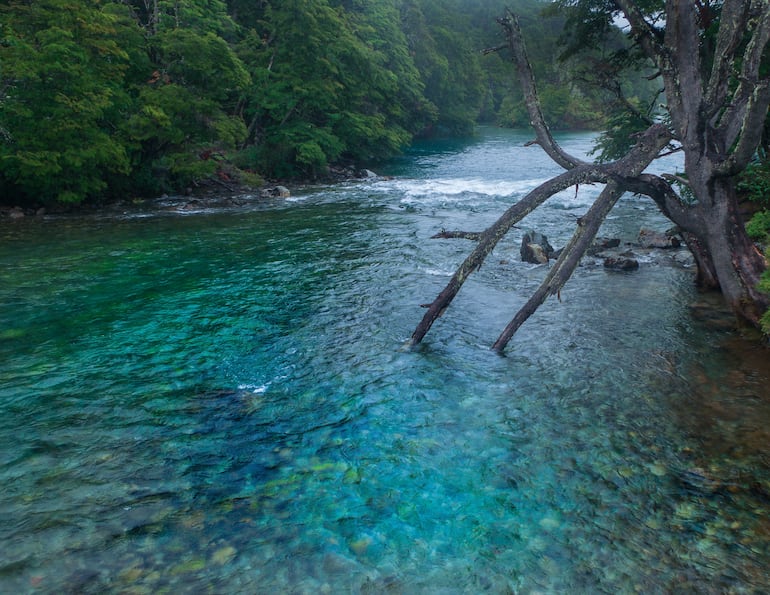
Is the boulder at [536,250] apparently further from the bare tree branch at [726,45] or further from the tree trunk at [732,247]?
the bare tree branch at [726,45]

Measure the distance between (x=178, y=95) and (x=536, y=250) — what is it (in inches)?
627

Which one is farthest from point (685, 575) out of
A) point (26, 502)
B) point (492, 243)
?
point (26, 502)

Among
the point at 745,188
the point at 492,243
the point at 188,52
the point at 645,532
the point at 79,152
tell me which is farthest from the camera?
the point at 188,52

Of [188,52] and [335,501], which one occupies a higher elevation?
[188,52]

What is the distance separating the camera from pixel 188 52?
2173cm

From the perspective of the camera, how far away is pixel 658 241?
16.4m

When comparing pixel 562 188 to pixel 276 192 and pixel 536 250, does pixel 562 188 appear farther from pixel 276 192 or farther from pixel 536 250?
pixel 276 192

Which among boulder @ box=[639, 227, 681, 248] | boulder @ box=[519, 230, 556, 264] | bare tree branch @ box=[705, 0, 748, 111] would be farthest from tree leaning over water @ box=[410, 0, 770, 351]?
boulder @ box=[639, 227, 681, 248]

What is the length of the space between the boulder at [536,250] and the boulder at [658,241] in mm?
3114

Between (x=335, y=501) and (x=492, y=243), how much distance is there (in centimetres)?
482

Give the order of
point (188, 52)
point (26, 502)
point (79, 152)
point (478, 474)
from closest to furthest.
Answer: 1. point (26, 502)
2. point (478, 474)
3. point (79, 152)
4. point (188, 52)

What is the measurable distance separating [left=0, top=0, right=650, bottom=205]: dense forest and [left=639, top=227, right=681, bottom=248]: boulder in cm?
450

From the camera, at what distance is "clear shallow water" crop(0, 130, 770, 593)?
4.80 meters

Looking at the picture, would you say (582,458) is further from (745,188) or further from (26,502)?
(745,188)
